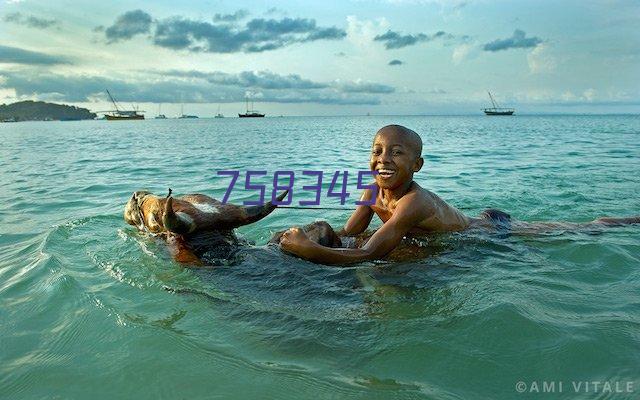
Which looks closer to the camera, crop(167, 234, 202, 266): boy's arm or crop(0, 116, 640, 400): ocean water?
crop(0, 116, 640, 400): ocean water

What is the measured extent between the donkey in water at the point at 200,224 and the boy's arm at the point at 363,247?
547 mm

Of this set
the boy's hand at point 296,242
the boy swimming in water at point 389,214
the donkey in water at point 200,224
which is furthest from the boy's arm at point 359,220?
the boy's hand at point 296,242

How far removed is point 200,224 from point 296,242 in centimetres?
90

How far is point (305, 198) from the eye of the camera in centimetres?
984

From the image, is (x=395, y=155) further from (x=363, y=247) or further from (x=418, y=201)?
(x=363, y=247)

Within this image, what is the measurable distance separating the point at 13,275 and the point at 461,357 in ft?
14.3

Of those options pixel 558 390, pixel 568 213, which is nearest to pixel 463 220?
pixel 558 390

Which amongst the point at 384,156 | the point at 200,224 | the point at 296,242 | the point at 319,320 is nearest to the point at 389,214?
the point at 384,156

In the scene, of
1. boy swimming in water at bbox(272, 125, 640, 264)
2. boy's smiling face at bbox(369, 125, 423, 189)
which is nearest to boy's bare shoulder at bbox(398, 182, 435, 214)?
boy swimming in water at bbox(272, 125, 640, 264)

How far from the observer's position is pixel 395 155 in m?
4.46

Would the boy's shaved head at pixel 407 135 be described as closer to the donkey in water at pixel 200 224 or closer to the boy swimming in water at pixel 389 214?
the boy swimming in water at pixel 389 214

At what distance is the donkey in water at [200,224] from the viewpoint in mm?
4215

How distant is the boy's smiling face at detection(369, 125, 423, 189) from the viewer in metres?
4.46

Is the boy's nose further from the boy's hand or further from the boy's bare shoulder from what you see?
the boy's hand
